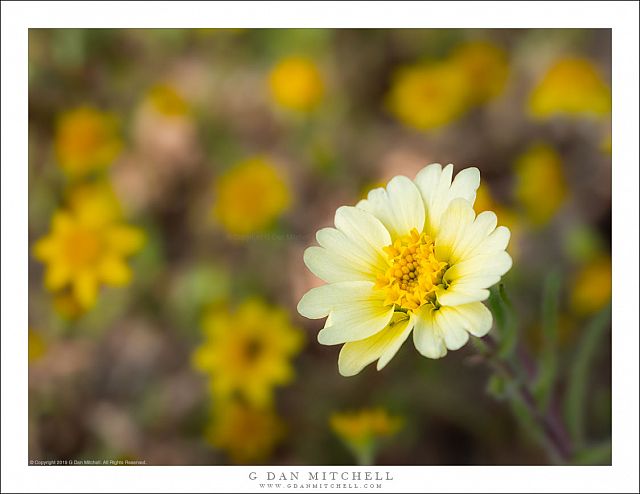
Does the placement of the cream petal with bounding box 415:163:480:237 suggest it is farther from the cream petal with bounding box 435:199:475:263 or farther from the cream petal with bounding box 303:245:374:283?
the cream petal with bounding box 303:245:374:283

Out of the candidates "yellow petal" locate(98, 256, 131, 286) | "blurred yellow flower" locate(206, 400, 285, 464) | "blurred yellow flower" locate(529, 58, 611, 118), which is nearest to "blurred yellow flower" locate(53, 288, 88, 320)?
"yellow petal" locate(98, 256, 131, 286)

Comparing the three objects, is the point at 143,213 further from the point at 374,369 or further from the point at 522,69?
the point at 522,69

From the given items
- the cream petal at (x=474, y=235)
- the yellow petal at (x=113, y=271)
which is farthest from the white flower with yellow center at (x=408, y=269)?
the yellow petal at (x=113, y=271)

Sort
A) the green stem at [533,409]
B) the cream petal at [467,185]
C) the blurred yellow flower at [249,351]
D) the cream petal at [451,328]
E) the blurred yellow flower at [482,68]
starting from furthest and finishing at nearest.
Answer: the blurred yellow flower at [482,68] → the blurred yellow flower at [249,351] → the green stem at [533,409] → the cream petal at [467,185] → the cream petal at [451,328]

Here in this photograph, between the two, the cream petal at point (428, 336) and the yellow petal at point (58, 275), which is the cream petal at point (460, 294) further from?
the yellow petal at point (58, 275)

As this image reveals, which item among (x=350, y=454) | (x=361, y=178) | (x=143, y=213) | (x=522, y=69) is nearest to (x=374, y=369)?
(x=350, y=454)

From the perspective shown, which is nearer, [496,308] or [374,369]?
[496,308]
